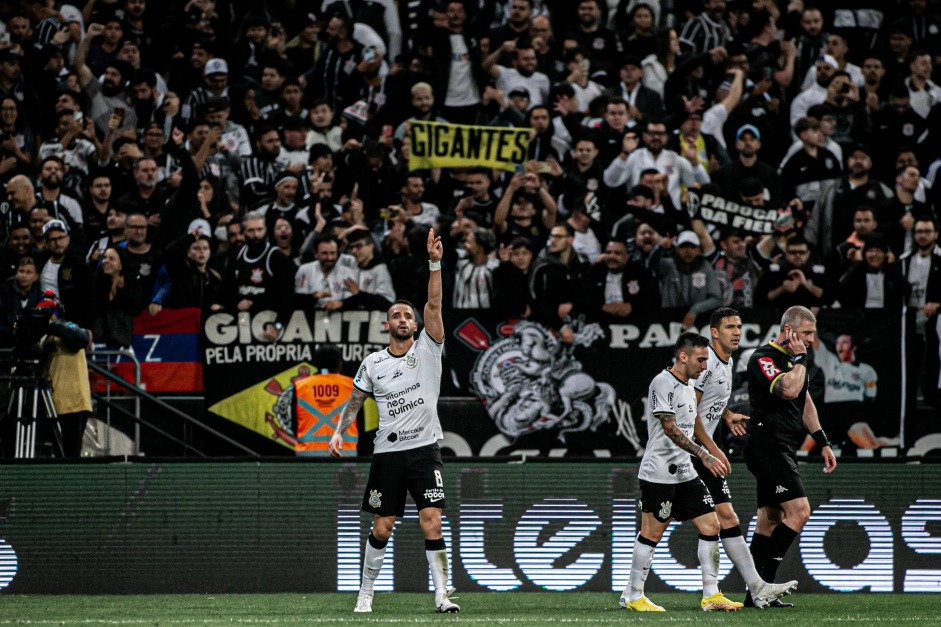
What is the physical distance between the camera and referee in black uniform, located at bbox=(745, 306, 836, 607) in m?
10.5

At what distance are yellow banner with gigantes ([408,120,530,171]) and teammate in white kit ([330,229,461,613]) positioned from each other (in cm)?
650

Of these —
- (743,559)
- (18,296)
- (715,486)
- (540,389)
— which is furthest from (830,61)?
(18,296)

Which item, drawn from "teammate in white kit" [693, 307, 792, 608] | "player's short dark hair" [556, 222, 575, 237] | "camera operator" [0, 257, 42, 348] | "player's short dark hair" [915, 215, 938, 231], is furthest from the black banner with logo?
"teammate in white kit" [693, 307, 792, 608]

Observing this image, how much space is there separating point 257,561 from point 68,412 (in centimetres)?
259

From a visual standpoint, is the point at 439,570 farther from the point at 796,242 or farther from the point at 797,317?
the point at 796,242

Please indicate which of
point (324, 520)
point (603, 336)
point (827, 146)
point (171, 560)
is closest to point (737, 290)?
point (603, 336)

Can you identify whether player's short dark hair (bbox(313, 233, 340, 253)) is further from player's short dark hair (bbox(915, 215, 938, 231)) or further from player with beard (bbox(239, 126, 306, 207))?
player's short dark hair (bbox(915, 215, 938, 231))

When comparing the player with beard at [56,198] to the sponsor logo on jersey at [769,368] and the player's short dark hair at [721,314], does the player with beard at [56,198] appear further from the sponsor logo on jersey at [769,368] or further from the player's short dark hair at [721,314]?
the sponsor logo on jersey at [769,368]

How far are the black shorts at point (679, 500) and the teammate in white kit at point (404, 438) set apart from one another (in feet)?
5.47

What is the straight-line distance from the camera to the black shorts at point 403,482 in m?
10.7

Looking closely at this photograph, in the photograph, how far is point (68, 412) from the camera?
13656mm

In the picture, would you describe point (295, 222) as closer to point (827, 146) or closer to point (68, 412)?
point (68, 412)

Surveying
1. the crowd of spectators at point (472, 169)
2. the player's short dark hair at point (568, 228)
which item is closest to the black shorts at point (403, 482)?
the crowd of spectators at point (472, 169)

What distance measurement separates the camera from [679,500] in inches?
424
